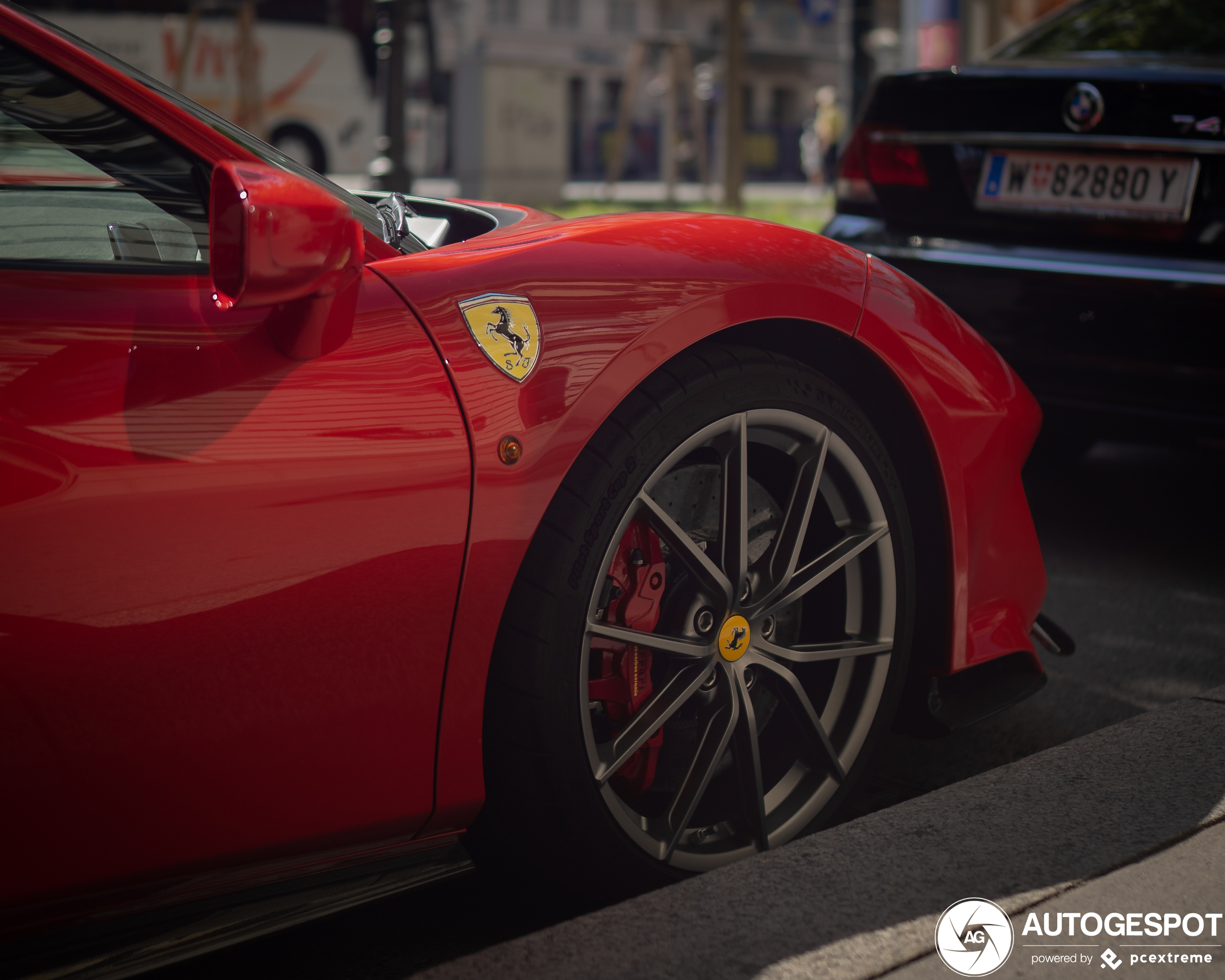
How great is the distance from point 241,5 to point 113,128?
15754 millimetres

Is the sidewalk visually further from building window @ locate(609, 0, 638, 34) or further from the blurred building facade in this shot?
building window @ locate(609, 0, 638, 34)

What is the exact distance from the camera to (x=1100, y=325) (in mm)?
3438

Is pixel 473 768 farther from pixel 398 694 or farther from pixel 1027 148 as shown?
pixel 1027 148

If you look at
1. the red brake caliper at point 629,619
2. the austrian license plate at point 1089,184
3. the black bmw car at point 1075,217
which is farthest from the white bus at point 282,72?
the red brake caliper at point 629,619

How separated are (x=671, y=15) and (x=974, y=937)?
4831cm

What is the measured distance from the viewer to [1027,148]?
356cm

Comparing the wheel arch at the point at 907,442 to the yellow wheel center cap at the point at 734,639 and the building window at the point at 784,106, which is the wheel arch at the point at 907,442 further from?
the building window at the point at 784,106

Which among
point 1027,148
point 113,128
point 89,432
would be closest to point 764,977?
point 89,432

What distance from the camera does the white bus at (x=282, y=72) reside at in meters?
18.1

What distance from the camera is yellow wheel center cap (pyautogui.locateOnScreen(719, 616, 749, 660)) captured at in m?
1.94

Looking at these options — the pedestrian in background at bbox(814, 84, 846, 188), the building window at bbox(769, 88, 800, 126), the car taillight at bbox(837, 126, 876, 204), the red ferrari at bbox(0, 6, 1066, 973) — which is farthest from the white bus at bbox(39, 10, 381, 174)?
the building window at bbox(769, 88, 800, 126)

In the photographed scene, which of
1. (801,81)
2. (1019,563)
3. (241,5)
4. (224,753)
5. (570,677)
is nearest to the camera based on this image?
(224,753)

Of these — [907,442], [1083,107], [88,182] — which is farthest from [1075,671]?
[88,182]

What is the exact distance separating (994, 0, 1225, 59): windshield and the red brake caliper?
2781mm
